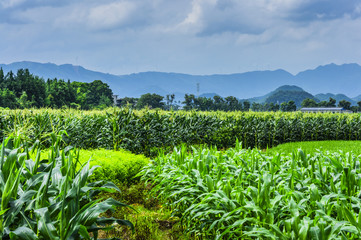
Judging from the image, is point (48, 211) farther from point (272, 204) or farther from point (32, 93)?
point (32, 93)

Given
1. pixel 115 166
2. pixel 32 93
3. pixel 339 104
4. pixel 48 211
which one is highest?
pixel 339 104

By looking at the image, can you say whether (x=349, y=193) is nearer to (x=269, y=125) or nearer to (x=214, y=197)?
(x=214, y=197)

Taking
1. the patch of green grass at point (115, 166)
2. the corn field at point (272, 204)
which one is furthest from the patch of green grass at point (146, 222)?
the patch of green grass at point (115, 166)

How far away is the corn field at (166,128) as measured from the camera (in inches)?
371

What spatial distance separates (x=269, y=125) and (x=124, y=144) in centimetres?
1090

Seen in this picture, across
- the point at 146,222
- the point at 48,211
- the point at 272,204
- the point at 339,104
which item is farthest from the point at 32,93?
the point at 339,104

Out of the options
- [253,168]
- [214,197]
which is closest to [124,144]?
[253,168]

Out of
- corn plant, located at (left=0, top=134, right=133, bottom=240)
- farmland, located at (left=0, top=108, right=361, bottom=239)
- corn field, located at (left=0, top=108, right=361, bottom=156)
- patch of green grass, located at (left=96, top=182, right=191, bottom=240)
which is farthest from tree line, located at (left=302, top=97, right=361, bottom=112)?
corn plant, located at (left=0, top=134, right=133, bottom=240)

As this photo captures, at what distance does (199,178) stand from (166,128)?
24.6ft

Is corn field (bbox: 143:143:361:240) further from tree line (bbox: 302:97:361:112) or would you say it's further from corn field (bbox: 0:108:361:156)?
tree line (bbox: 302:97:361:112)

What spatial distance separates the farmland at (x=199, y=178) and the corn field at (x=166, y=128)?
0.05 metres

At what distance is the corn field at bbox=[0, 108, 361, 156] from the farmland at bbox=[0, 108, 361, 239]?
55 mm

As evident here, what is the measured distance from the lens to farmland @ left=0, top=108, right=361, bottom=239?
8.47 ft

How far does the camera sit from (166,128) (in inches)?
448
